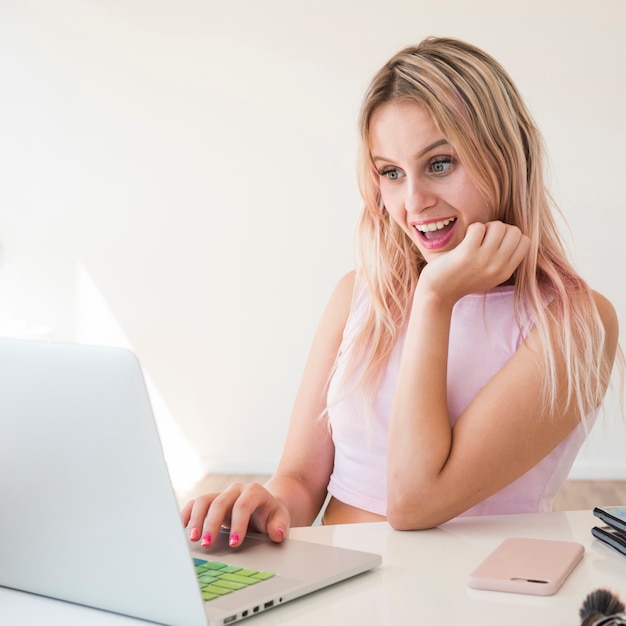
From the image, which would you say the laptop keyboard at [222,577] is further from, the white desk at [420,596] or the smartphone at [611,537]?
the smartphone at [611,537]

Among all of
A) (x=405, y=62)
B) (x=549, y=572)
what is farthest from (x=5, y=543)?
(x=405, y=62)

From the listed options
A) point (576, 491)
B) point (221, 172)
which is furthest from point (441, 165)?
point (221, 172)

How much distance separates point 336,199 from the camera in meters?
4.37

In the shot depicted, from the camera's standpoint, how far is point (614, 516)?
41.8 inches

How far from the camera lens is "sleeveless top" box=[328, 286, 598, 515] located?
145cm

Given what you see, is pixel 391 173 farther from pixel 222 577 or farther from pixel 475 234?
pixel 222 577

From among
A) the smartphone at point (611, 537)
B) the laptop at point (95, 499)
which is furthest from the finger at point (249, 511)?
the smartphone at point (611, 537)

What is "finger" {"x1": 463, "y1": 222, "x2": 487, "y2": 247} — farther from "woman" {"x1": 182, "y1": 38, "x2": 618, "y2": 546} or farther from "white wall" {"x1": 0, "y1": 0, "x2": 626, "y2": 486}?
"white wall" {"x1": 0, "y1": 0, "x2": 626, "y2": 486}

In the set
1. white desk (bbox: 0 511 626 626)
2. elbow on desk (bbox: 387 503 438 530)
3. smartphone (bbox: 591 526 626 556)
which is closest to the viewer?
white desk (bbox: 0 511 626 626)

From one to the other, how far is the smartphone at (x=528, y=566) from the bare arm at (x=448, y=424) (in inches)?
7.2

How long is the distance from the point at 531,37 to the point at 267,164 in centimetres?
136

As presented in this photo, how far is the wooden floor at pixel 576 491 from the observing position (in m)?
3.78

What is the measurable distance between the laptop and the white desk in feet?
0.06

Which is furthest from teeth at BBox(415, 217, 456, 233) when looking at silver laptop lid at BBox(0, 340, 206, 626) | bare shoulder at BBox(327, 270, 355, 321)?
silver laptop lid at BBox(0, 340, 206, 626)
